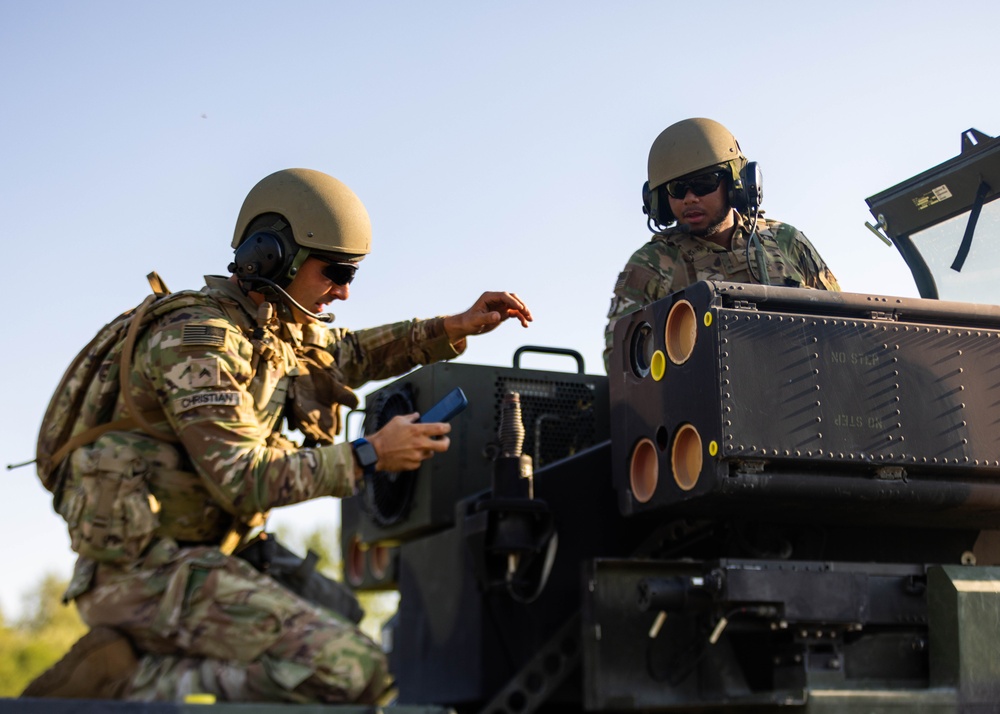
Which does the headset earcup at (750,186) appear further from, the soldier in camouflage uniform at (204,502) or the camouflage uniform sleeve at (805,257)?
the soldier in camouflage uniform at (204,502)

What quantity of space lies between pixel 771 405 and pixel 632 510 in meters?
0.66

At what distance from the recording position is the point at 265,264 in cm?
459

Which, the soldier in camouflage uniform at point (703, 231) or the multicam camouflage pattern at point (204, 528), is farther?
the soldier in camouflage uniform at point (703, 231)

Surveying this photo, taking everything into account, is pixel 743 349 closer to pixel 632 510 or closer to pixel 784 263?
pixel 632 510

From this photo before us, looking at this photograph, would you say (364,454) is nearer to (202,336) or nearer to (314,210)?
(202,336)

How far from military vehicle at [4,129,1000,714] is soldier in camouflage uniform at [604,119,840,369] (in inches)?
49.1

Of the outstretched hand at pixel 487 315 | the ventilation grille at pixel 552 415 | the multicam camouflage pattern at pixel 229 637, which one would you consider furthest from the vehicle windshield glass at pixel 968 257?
the multicam camouflage pattern at pixel 229 637

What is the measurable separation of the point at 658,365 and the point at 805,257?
6.01 ft

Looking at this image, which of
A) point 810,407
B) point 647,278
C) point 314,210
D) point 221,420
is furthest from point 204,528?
point 647,278

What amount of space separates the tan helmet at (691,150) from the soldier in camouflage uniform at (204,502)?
197 cm

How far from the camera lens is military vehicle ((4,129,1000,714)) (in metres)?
4.12

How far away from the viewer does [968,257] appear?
586 cm

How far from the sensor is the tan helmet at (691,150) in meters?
5.90

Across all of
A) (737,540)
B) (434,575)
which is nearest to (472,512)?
(434,575)
